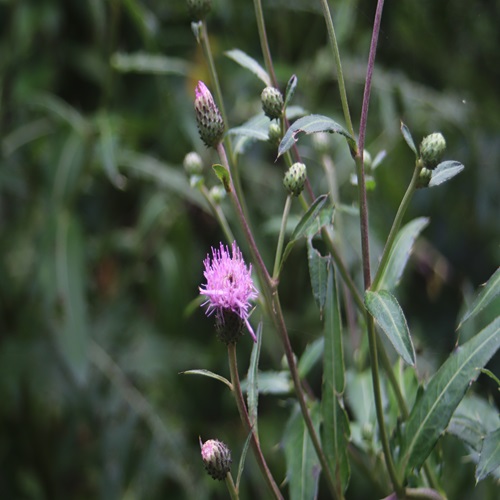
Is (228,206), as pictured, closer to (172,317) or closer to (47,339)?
(172,317)

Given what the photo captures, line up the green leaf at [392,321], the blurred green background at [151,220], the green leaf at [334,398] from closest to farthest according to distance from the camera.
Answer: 1. the green leaf at [392,321]
2. the green leaf at [334,398]
3. the blurred green background at [151,220]

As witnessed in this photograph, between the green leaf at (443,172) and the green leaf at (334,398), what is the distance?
127 mm

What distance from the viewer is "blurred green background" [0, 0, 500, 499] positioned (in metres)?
1.38

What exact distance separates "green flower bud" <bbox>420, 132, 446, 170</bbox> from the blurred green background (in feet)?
1.55

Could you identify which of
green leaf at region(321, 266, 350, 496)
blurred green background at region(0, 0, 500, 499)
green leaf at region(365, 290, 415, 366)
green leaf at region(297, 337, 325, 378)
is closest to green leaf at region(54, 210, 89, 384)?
blurred green background at region(0, 0, 500, 499)

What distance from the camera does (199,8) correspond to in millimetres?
755

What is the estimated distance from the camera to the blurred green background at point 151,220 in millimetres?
1383

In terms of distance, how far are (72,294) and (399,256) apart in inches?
27.5

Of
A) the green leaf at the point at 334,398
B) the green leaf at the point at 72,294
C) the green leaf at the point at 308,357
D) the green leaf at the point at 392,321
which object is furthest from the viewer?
the green leaf at the point at 72,294

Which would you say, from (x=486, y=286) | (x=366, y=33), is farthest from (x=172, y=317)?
(x=486, y=286)

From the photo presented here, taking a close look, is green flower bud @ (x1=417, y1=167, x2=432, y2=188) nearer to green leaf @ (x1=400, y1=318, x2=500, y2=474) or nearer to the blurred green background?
green leaf @ (x1=400, y1=318, x2=500, y2=474)

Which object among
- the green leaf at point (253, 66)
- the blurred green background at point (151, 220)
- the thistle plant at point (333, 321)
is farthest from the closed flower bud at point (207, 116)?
the blurred green background at point (151, 220)

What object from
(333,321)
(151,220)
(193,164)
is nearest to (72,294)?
(151,220)

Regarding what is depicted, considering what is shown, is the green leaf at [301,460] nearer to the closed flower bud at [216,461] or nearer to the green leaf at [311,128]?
the closed flower bud at [216,461]
